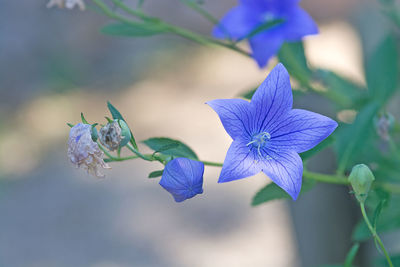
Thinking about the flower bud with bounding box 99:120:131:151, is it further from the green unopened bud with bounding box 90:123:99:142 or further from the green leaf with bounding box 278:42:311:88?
the green leaf with bounding box 278:42:311:88

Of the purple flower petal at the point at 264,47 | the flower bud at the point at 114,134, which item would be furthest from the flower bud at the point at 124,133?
the purple flower petal at the point at 264,47

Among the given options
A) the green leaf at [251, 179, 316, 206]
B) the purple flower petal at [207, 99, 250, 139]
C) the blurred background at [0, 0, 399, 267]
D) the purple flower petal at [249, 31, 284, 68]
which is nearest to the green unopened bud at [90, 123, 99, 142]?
the purple flower petal at [207, 99, 250, 139]

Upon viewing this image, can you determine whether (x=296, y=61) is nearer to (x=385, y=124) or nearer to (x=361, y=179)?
(x=385, y=124)

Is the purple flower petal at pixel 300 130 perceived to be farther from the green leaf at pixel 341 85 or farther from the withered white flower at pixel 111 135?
the green leaf at pixel 341 85

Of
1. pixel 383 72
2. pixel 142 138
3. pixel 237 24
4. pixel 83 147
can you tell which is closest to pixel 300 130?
pixel 83 147

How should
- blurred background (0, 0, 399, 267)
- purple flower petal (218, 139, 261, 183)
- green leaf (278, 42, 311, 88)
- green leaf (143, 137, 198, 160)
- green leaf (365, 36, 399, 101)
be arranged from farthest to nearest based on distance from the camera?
blurred background (0, 0, 399, 267)
green leaf (365, 36, 399, 101)
green leaf (278, 42, 311, 88)
green leaf (143, 137, 198, 160)
purple flower petal (218, 139, 261, 183)

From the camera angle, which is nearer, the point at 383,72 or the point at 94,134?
the point at 94,134
